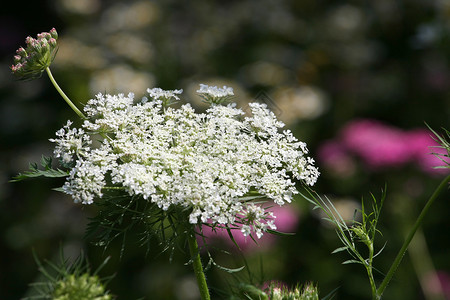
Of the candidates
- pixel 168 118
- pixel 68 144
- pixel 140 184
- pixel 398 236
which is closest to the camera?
pixel 140 184

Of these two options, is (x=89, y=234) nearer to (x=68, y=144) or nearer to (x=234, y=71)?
(x=68, y=144)

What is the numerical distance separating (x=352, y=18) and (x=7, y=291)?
379 cm

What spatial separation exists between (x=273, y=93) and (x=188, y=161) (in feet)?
10.6

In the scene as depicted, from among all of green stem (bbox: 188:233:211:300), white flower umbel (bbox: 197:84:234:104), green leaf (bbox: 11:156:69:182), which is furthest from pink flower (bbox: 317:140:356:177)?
green leaf (bbox: 11:156:69:182)

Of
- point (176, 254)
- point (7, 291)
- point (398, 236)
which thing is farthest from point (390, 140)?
point (7, 291)

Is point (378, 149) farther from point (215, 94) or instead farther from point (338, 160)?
point (215, 94)

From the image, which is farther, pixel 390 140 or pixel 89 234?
pixel 390 140

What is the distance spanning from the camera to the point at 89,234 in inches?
45.8

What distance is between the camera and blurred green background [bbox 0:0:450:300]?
11.6 feet

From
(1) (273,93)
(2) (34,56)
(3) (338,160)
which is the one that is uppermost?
(2) (34,56)

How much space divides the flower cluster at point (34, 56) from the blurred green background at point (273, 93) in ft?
6.55

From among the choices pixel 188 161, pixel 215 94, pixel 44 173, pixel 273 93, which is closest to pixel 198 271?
pixel 188 161

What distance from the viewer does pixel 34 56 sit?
1332 millimetres

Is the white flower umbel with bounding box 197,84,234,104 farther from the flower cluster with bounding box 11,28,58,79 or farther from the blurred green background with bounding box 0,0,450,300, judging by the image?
the blurred green background with bounding box 0,0,450,300
